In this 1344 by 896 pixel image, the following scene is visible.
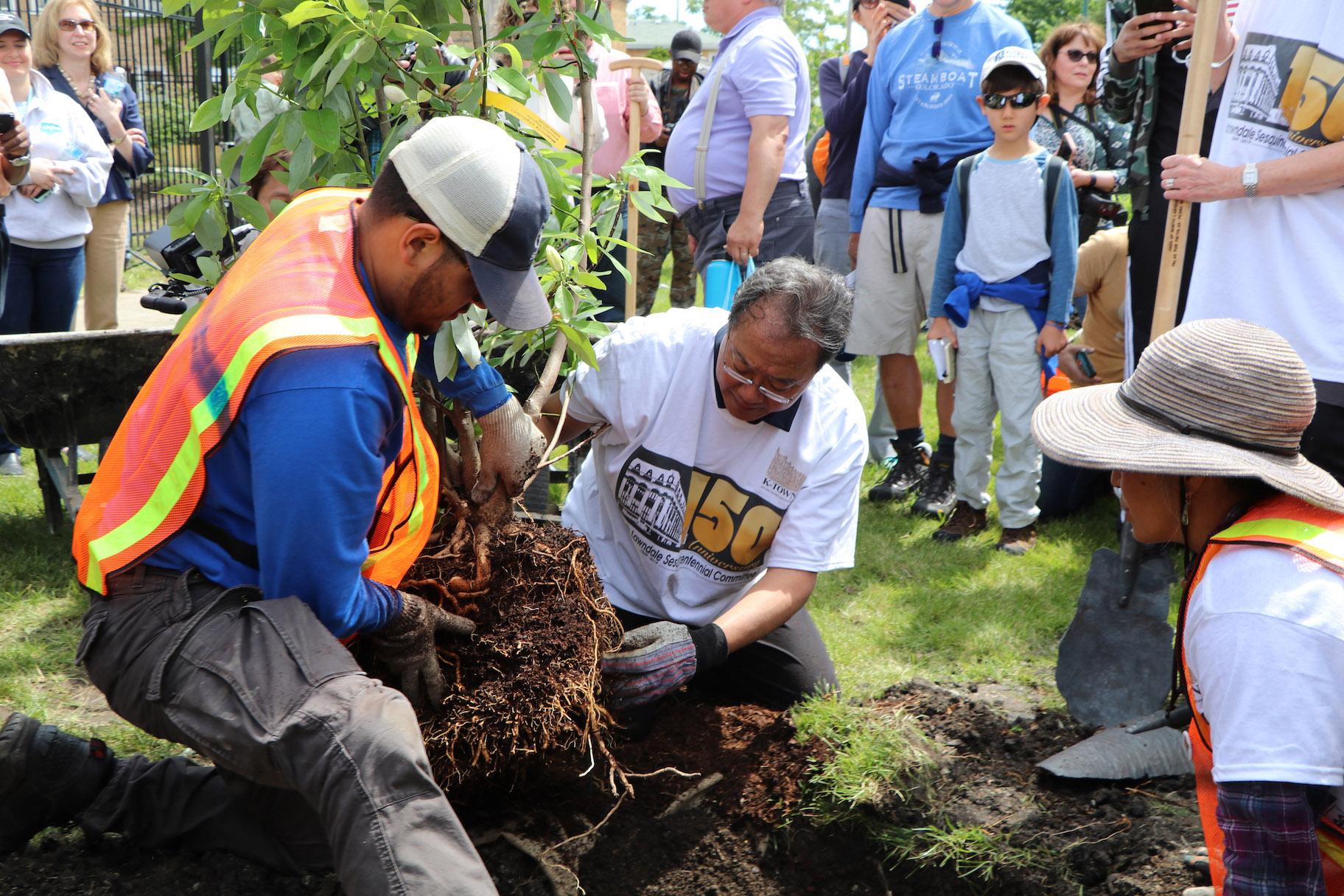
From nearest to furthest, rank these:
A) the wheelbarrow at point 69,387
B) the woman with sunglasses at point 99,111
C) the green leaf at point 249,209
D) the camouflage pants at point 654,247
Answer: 1. the green leaf at point 249,209
2. the wheelbarrow at point 69,387
3. the woman with sunglasses at point 99,111
4. the camouflage pants at point 654,247

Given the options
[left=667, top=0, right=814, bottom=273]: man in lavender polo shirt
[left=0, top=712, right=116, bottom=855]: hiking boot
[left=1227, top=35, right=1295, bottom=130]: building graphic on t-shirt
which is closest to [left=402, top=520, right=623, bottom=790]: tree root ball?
[left=0, top=712, right=116, bottom=855]: hiking boot

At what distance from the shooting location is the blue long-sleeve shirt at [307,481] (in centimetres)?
181

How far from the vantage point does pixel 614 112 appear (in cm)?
593

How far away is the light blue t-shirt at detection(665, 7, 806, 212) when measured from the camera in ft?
15.7

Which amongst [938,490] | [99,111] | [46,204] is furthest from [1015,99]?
[99,111]

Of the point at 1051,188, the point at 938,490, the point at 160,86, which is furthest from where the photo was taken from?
the point at 160,86

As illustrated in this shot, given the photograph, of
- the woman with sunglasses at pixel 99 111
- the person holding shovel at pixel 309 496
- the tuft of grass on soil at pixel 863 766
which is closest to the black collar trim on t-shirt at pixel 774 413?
the tuft of grass on soil at pixel 863 766

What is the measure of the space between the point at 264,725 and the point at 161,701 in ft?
0.77

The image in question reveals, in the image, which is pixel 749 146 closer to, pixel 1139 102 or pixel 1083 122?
pixel 1139 102

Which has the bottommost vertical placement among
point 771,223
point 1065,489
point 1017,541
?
point 1017,541

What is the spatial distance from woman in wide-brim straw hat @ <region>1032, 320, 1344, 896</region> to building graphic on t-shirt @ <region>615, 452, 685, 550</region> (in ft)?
4.03

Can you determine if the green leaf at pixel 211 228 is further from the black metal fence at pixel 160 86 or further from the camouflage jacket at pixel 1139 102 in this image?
the black metal fence at pixel 160 86

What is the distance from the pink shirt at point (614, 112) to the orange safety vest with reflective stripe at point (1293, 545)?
432 cm

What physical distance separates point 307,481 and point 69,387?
9.59 ft
